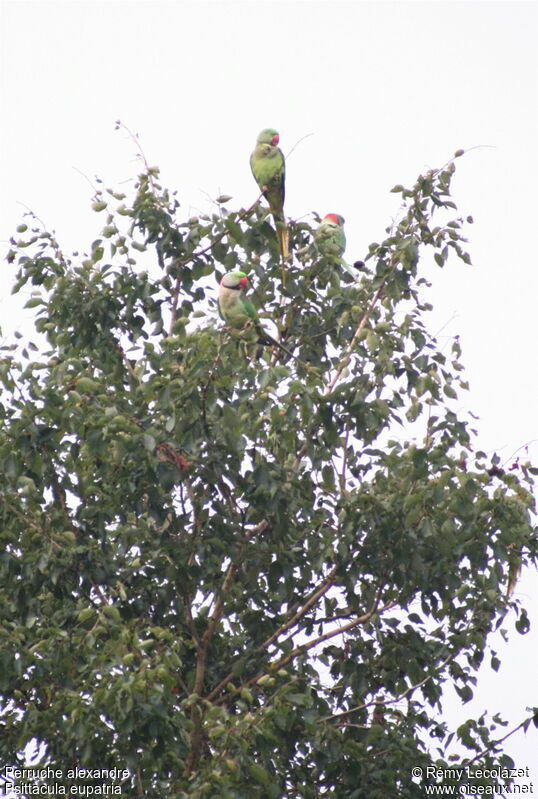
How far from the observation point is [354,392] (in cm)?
465

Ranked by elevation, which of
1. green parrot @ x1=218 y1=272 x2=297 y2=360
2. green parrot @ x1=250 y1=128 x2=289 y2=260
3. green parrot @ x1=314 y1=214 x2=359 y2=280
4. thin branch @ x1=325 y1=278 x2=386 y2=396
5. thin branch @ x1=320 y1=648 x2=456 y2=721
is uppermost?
green parrot @ x1=250 y1=128 x2=289 y2=260

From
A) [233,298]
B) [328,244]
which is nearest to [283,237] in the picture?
[328,244]

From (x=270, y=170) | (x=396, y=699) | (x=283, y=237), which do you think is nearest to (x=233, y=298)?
(x=283, y=237)

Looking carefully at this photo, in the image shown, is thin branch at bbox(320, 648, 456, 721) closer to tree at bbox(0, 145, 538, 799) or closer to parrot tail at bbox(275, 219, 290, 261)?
tree at bbox(0, 145, 538, 799)

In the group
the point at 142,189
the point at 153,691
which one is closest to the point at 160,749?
the point at 153,691

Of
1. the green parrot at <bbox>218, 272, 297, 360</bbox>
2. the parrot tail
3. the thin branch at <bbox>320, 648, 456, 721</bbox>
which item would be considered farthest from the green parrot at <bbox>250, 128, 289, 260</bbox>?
the thin branch at <bbox>320, 648, 456, 721</bbox>

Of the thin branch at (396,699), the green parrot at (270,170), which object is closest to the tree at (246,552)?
the thin branch at (396,699)

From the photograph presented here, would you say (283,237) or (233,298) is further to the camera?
(233,298)

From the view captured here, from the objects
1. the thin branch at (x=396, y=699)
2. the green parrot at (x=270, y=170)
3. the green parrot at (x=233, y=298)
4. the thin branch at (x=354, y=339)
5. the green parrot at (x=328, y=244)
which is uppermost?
the green parrot at (x=270, y=170)

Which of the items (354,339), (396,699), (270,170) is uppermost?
(270,170)

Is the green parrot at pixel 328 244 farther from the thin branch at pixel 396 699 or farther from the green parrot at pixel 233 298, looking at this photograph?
the thin branch at pixel 396 699

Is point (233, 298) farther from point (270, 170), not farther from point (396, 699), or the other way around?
point (396, 699)

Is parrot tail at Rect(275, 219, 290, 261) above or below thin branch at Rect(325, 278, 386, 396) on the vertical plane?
above

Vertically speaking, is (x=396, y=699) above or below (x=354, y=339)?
below
